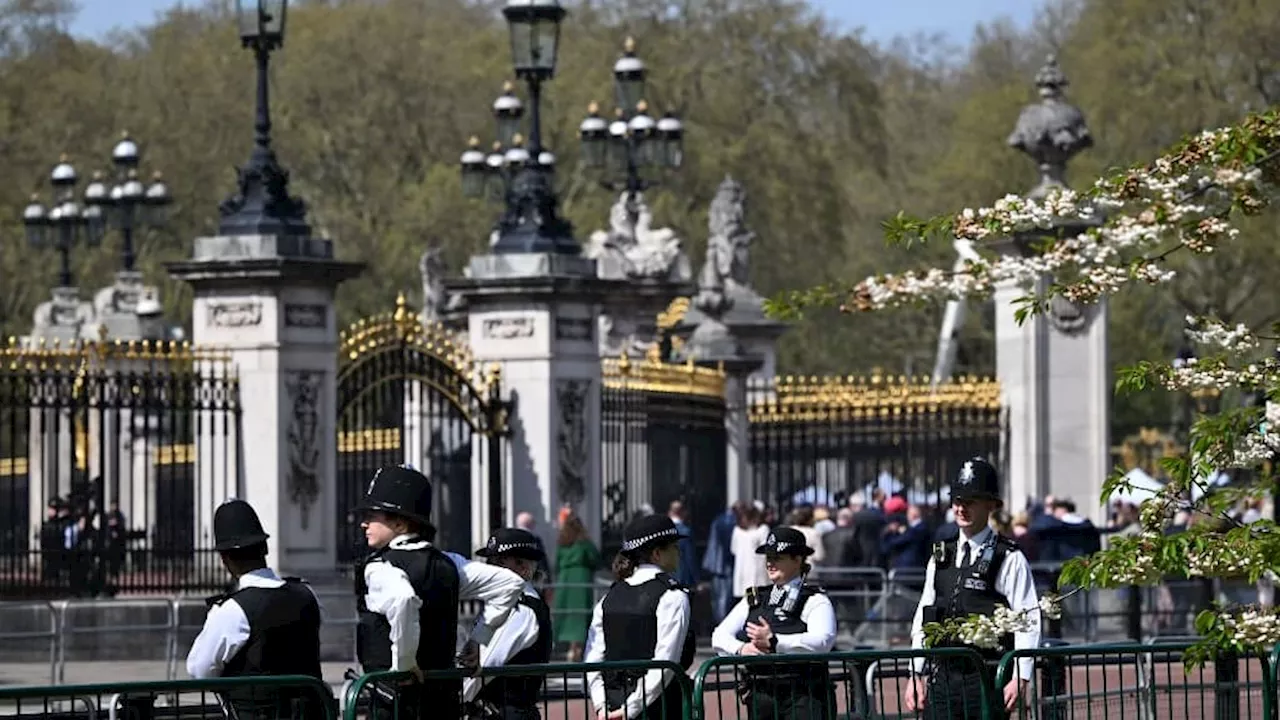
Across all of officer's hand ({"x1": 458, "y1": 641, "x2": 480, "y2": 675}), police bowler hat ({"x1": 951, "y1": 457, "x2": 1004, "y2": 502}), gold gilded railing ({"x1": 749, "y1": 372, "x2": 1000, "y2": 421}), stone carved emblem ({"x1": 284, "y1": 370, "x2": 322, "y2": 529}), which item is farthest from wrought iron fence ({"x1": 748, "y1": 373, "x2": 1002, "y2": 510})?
officer's hand ({"x1": 458, "y1": 641, "x2": 480, "y2": 675})

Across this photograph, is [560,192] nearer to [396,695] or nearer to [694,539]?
[694,539]

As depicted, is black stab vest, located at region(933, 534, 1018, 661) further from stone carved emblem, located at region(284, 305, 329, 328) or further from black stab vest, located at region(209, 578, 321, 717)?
stone carved emblem, located at region(284, 305, 329, 328)

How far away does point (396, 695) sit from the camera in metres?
11.9

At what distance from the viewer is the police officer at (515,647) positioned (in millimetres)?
12797

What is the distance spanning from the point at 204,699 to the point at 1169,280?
12.0 feet

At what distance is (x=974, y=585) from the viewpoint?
549 inches

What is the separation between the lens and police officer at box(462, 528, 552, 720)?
12797 millimetres

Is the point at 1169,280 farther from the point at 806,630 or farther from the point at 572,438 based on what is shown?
the point at 572,438

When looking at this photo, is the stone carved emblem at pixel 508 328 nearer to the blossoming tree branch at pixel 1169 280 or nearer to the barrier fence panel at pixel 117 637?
the barrier fence panel at pixel 117 637

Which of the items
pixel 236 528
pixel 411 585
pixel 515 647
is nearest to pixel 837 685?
pixel 515 647

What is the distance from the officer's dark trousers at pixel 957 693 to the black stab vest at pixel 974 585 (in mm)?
362

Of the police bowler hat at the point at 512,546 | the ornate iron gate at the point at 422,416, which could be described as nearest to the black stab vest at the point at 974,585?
the police bowler hat at the point at 512,546

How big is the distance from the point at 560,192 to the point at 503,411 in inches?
1537

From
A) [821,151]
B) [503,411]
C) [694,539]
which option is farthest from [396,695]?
[821,151]
